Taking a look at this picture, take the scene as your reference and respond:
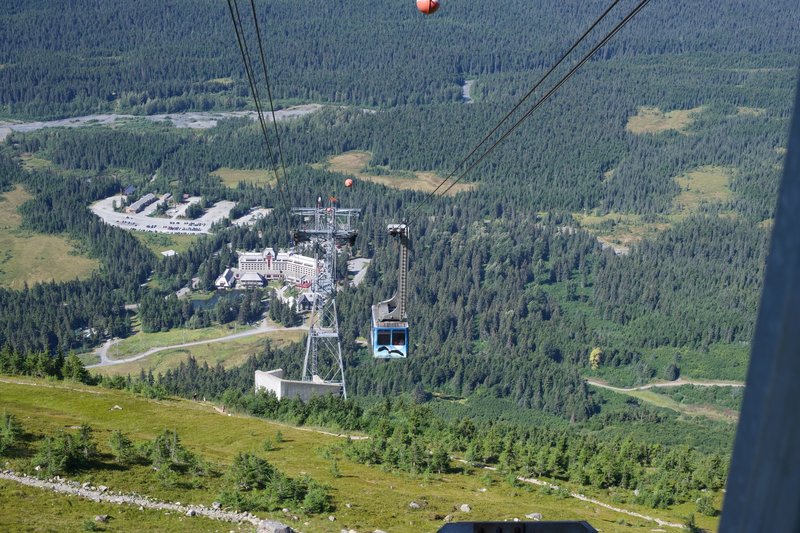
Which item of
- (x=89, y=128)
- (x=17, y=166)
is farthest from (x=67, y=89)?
(x=17, y=166)

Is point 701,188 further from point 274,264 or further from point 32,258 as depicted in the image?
point 32,258

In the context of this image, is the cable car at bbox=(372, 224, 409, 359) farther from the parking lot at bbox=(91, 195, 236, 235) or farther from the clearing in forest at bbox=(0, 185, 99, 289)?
the parking lot at bbox=(91, 195, 236, 235)

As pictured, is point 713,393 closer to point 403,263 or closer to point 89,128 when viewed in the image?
point 403,263

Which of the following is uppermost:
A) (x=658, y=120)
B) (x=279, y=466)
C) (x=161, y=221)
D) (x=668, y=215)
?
(x=658, y=120)

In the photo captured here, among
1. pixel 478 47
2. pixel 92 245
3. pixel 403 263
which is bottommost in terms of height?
pixel 92 245

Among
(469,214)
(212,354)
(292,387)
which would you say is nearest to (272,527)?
(292,387)
